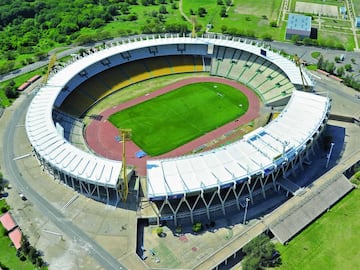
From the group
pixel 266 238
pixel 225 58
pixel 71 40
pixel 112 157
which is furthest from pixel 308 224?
pixel 71 40

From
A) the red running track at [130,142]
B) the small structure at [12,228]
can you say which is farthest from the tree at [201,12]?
the small structure at [12,228]

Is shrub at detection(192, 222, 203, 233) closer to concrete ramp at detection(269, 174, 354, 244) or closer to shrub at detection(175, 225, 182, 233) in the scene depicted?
shrub at detection(175, 225, 182, 233)

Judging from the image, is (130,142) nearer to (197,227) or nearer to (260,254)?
(197,227)

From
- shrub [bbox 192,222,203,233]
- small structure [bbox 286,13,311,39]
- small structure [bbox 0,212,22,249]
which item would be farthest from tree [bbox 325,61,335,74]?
small structure [bbox 0,212,22,249]

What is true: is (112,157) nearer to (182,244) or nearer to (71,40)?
(182,244)

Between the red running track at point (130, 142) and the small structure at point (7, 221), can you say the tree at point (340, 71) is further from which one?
the small structure at point (7, 221)
